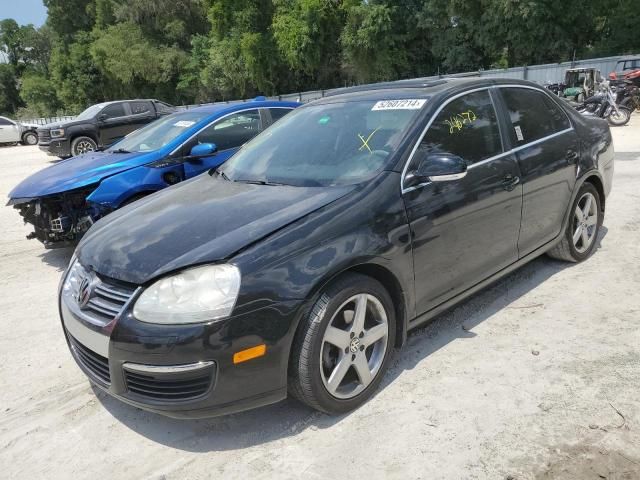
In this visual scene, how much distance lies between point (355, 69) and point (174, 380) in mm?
34956

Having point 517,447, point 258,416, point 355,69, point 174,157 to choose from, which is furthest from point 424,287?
point 355,69

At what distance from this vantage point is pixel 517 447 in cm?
254

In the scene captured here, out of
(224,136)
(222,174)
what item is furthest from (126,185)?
(222,174)

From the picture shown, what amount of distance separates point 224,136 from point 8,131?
80.3 ft

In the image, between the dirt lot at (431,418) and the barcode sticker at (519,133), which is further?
the barcode sticker at (519,133)

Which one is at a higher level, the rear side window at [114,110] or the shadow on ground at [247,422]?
the rear side window at [114,110]

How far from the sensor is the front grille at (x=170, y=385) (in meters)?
2.46

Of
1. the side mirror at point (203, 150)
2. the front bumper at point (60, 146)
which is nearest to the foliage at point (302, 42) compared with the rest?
the front bumper at point (60, 146)

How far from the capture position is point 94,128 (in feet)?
51.3

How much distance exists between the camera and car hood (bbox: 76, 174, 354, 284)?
2.61 metres

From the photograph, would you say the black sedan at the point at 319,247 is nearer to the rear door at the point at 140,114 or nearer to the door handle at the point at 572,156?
the door handle at the point at 572,156

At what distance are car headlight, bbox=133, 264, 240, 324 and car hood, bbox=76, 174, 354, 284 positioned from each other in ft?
0.18

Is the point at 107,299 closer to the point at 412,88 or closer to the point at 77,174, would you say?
the point at 412,88

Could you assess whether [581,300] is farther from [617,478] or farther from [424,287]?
[617,478]
